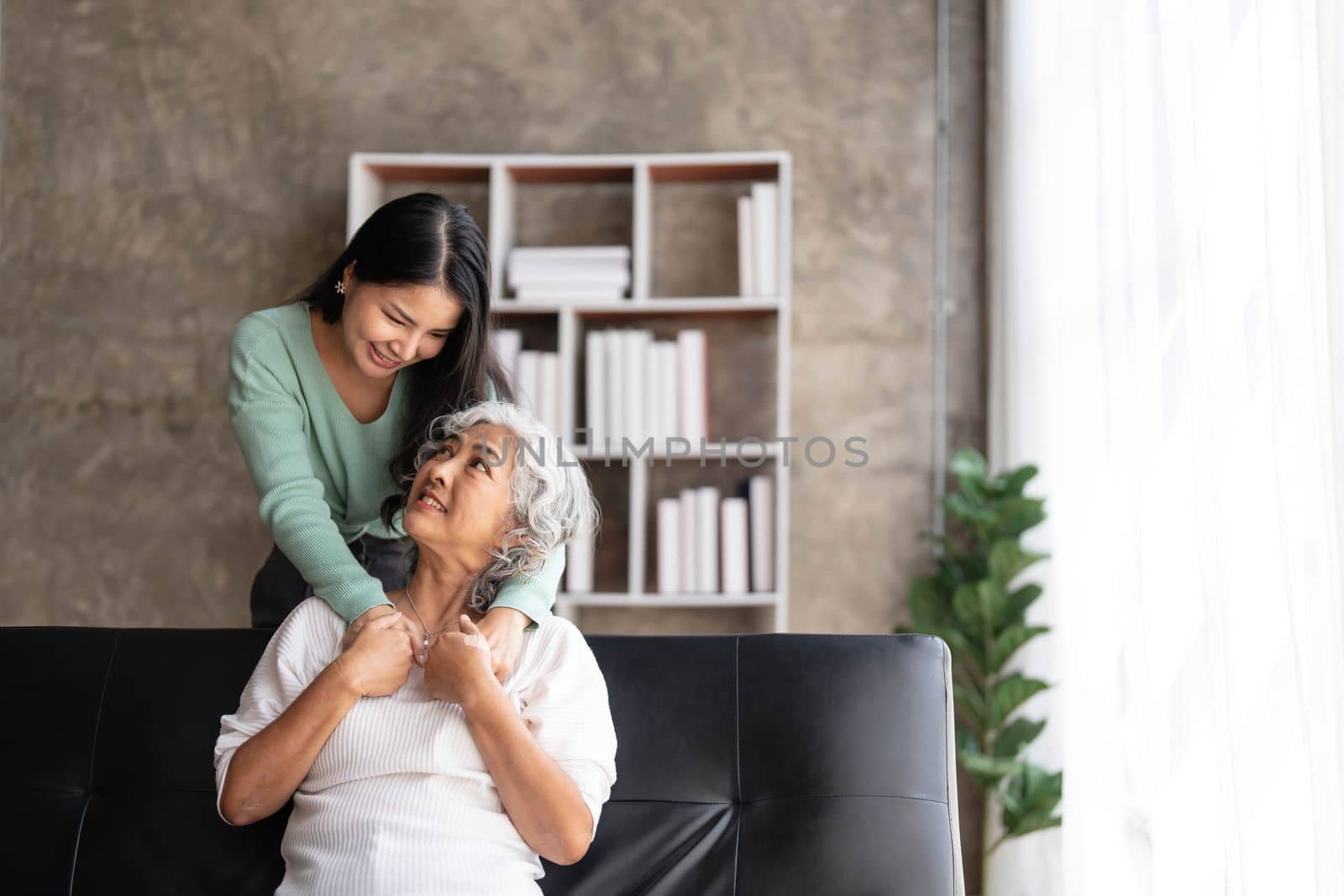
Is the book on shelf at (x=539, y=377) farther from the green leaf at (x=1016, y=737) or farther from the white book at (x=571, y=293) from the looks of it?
the green leaf at (x=1016, y=737)

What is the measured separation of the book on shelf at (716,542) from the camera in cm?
291

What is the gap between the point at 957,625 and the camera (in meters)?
2.79

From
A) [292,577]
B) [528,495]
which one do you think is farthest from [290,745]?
[292,577]

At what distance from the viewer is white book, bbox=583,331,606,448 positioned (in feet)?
9.71

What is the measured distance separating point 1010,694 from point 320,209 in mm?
2449

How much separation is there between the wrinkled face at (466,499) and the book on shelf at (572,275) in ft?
4.66

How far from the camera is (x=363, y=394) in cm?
192

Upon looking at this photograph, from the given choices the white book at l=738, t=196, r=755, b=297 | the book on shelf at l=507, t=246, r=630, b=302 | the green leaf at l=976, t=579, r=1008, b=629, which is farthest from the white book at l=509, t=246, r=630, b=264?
the green leaf at l=976, t=579, r=1008, b=629

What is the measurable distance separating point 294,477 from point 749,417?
1.68 meters

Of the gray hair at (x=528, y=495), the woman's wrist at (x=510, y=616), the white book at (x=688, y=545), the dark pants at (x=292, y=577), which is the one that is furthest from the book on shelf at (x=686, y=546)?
the woman's wrist at (x=510, y=616)

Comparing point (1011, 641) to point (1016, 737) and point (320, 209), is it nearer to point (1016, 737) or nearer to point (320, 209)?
point (1016, 737)

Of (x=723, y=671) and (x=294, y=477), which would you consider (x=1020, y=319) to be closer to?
(x=723, y=671)

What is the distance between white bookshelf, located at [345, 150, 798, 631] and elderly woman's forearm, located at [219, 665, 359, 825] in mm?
1510

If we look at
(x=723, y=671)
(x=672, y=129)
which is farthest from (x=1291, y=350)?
(x=672, y=129)
